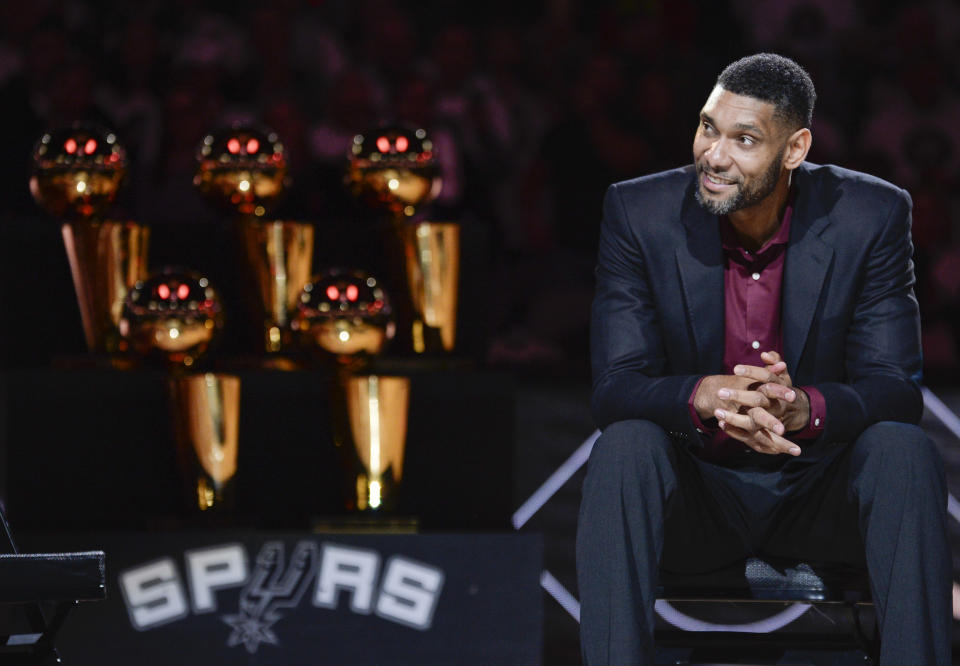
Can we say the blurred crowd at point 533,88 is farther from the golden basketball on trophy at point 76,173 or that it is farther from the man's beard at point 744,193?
the man's beard at point 744,193

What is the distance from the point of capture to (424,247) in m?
2.83

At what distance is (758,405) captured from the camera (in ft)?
6.91

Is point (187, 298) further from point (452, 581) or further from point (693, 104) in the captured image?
point (693, 104)

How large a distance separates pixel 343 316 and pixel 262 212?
Answer: 0.37m

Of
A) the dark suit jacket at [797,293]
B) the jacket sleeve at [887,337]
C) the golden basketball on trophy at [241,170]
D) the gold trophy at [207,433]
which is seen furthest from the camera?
the golden basketball on trophy at [241,170]

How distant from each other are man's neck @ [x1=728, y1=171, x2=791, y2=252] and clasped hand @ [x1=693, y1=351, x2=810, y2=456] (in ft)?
1.01

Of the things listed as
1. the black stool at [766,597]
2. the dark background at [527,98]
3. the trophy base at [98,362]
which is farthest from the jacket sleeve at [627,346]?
the dark background at [527,98]

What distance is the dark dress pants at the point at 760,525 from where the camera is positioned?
196 cm

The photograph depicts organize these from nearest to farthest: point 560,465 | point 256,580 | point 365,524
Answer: point 256,580 → point 365,524 → point 560,465

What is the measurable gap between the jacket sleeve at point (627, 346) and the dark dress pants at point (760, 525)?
69mm

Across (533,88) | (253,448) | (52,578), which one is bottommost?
(253,448)

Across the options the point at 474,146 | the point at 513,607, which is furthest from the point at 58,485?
the point at 474,146

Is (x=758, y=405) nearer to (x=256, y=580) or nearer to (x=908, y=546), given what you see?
(x=908, y=546)

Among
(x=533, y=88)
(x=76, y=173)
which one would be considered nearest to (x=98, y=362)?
(x=76, y=173)
